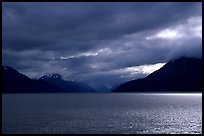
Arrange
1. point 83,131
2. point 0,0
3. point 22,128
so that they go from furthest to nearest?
1. point 22,128
2. point 83,131
3. point 0,0

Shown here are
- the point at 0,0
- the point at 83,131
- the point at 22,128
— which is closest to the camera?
the point at 0,0

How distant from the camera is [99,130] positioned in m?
86.2

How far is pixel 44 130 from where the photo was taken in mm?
86750

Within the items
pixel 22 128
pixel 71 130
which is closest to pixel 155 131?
pixel 71 130

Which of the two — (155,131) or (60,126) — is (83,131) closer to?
(60,126)

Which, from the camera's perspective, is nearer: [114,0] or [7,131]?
[114,0]

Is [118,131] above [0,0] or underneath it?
underneath

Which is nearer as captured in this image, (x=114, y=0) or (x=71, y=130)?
(x=114, y=0)

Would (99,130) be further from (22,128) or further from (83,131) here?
(22,128)

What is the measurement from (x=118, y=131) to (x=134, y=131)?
16.1 feet

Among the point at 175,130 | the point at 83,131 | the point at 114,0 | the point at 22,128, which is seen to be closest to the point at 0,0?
the point at 114,0

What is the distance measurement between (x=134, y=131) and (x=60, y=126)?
2568cm

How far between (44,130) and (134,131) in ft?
90.2

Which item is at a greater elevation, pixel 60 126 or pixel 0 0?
pixel 0 0
